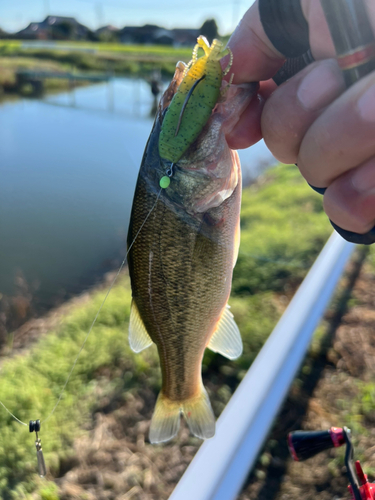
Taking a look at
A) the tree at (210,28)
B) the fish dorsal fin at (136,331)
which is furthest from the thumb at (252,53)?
the tree at (210,28)

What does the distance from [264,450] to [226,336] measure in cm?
122

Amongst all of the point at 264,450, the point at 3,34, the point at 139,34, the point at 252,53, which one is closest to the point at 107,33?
the point at 139,34

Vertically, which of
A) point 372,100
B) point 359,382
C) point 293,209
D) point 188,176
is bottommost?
point 293,209

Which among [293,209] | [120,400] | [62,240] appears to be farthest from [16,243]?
[293,209]

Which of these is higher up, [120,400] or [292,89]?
[292,89]

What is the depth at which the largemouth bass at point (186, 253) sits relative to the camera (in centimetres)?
112

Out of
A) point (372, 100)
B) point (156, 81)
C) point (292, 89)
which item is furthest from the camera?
point (156, 81)

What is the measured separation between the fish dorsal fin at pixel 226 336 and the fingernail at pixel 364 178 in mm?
734

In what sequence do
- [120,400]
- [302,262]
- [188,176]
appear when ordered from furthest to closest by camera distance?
[302,262], [120,400], [188,176]

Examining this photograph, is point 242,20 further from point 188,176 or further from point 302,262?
point 302,262

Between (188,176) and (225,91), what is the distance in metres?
0.27

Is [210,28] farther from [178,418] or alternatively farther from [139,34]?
[178,418]

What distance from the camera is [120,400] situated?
2510mm

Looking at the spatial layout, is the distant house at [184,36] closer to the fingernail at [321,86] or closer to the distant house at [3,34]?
the distant house at [3,34]
